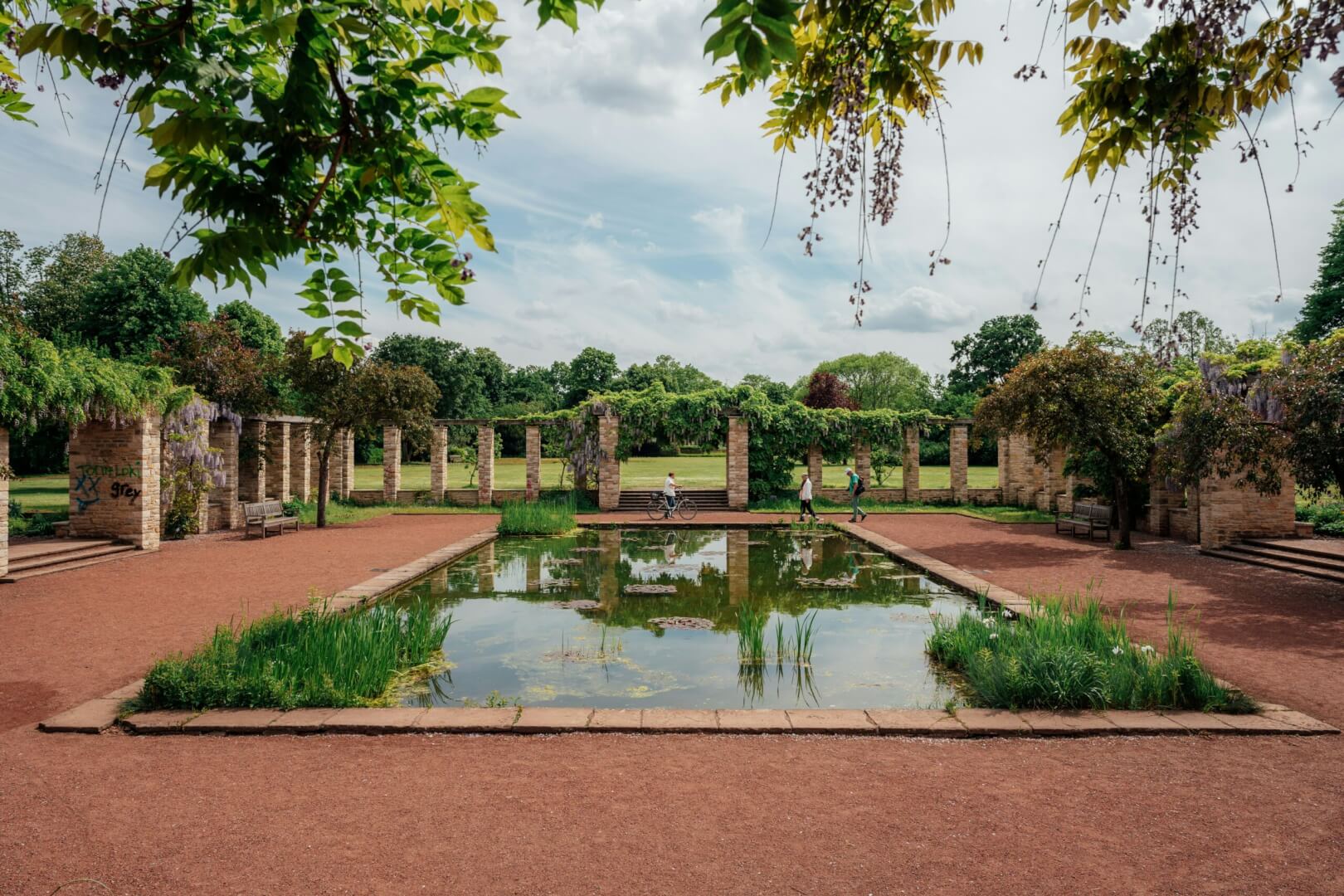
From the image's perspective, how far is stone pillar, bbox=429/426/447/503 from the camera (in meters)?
22.5

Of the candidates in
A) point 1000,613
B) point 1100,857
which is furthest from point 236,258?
point 1000,613

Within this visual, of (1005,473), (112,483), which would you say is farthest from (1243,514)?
(112,483)

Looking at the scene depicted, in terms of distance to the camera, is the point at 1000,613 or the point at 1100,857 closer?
the point at 1100,857

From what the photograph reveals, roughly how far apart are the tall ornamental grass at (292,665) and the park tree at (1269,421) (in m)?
10.7

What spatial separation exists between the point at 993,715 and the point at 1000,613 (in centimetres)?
164

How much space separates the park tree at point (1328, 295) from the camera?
26.4m

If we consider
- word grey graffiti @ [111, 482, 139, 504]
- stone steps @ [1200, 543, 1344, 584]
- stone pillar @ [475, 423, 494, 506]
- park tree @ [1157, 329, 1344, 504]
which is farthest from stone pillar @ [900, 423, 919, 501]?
word grey graffiti @ [111, 482, 139, 504]

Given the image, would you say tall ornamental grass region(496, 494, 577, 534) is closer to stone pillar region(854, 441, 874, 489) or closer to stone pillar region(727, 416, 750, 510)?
stone pillar region(727, 416, 750, 510)

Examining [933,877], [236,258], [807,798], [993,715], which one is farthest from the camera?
[993,715]

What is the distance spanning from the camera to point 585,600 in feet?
31.2

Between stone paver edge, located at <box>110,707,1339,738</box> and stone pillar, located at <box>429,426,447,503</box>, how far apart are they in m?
17.9

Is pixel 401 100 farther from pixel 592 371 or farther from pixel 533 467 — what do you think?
pixel 592 371

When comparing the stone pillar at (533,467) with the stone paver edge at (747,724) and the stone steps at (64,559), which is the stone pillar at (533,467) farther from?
the stone paver edge at (747,724)

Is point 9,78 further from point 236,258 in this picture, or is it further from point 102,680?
point 102,680
